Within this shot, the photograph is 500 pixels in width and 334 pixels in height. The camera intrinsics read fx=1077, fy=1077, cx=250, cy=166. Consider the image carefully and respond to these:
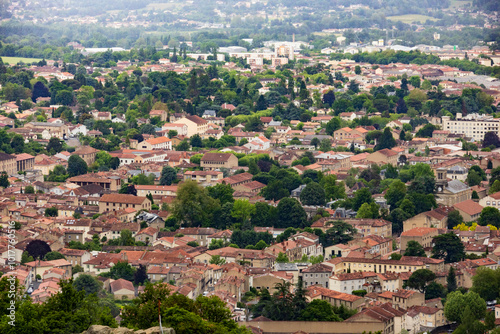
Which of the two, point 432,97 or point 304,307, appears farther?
point 432,97

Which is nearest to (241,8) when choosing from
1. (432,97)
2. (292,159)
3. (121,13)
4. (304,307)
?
(121,13)

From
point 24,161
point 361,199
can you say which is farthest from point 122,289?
point 24,161

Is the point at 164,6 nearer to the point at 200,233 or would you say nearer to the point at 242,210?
the point at 242,210

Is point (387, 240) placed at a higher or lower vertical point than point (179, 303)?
lower

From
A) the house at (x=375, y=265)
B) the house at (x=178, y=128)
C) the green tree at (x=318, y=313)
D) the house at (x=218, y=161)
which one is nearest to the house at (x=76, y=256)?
the house at (x=375, y=265)

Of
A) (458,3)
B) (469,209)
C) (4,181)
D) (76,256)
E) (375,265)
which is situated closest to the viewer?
(375,265)

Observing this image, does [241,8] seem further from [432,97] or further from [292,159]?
[292,159]
